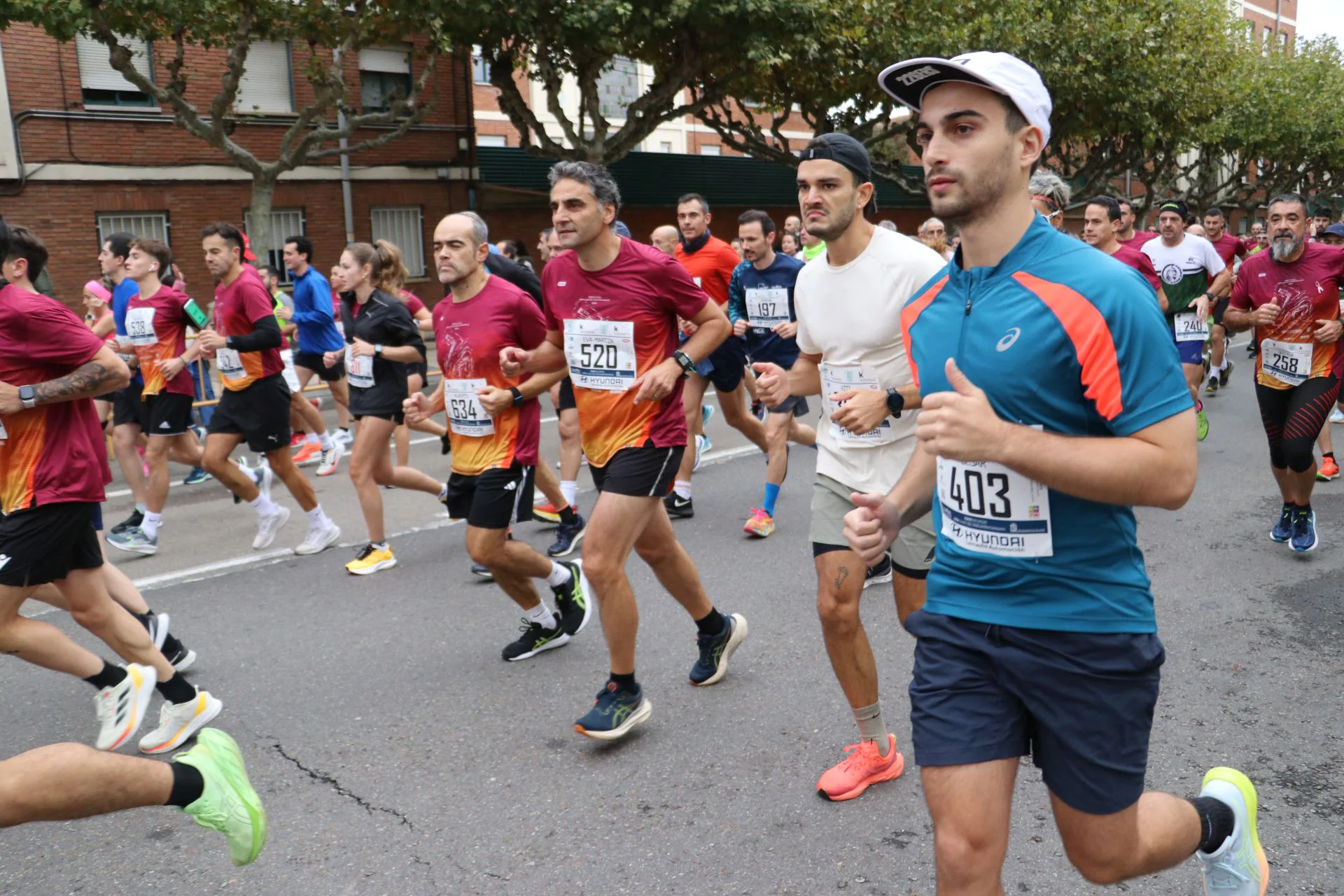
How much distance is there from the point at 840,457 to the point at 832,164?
1.00m

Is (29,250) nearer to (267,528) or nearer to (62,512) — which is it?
(62,512)

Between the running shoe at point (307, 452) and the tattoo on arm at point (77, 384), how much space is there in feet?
20.3

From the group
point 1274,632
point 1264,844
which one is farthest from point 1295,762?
point 1274,632

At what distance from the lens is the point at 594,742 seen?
13.7 ft

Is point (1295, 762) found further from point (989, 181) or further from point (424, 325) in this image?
point (424, 325)

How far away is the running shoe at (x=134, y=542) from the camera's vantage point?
23.4ft

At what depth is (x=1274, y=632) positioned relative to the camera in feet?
17.0

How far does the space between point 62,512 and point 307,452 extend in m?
6.44

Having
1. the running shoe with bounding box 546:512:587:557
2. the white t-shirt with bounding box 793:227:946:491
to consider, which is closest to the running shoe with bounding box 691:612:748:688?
the white t-shirt with bounding box 793:227:946:491

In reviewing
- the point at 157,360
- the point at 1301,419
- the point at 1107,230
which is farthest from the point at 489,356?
the point at 1107,230

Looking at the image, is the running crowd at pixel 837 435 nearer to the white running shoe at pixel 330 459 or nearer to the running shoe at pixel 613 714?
the running shoe at pixel 613 714

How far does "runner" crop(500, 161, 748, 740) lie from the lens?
13.6 ft

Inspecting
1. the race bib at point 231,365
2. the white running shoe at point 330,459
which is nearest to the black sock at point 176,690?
the race bib at point 231,365

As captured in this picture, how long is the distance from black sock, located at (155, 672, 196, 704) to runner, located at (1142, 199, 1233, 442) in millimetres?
7669
